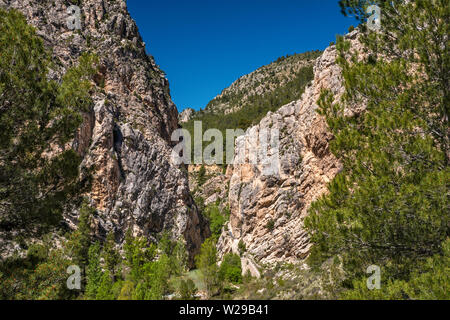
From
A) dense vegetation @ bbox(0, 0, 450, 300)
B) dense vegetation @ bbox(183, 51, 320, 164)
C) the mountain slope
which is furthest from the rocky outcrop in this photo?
dense vegetation @ bbox(0, 0, 450, 300)

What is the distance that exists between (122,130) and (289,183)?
1081 inches

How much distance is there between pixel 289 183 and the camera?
3322cm

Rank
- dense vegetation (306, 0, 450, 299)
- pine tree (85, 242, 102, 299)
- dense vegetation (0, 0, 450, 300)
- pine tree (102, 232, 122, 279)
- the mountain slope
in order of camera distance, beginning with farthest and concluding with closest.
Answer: the mountain slope → pine tree (102, 232, 122, 279) → pine tree (85, 242, 102, 299) → dense vegetation (0, 0, 450, 300) → dense vegetation (306, 0, 450, 299)

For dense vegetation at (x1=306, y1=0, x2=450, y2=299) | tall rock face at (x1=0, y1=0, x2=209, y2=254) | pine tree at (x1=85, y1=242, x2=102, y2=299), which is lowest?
pine tree at (x1=85, y1=242, x2=102, y2=299)

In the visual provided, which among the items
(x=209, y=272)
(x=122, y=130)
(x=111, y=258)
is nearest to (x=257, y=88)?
(x=122, y=130)

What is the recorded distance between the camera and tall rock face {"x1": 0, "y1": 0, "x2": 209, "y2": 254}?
3969 centimetres

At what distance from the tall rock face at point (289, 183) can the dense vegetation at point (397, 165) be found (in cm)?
1959

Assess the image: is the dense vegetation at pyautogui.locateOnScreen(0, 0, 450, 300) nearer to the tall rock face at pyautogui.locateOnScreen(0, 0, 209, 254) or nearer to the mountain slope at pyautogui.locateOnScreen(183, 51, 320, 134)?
the tall rock face at pyautogui.locateOnScreen(0, 0, 209, 254)

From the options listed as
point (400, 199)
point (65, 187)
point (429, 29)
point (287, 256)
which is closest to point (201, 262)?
point (287, 256)

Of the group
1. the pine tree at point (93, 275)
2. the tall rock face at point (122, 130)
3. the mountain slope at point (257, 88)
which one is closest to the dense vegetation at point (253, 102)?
the mountain slope at point (257, 88)

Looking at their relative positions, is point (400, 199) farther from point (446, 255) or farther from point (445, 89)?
point (445, 89)

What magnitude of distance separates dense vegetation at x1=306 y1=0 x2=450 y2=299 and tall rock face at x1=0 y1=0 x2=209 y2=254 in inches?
1330

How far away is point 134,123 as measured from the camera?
47.7m

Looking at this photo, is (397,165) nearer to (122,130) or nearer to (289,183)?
(289,183)
